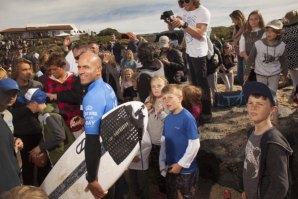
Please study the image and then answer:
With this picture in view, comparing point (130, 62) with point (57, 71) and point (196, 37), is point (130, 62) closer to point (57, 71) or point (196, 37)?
point (196, 37)

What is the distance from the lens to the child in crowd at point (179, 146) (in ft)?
10.8

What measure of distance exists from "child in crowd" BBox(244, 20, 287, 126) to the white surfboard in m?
2.08

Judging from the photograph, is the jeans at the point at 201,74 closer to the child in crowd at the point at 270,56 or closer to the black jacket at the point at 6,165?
the child in crowd at the point at 270,56

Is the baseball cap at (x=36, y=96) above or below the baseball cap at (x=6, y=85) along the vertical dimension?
below

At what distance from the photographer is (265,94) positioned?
8.30ft

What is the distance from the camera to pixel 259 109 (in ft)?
8.23

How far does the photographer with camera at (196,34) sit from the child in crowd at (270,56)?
712 mm

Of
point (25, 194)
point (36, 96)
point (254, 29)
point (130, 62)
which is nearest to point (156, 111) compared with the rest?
point (36, 96)

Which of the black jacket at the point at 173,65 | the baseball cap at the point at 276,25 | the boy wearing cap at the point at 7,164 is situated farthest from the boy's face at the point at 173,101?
the black jacket at the point at 173,65

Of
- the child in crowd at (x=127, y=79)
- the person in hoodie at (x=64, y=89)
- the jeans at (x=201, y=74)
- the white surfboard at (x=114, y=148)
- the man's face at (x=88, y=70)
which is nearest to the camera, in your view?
the man's face at (x=88, y=70)

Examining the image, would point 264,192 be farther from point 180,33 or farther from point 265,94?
point 180,33

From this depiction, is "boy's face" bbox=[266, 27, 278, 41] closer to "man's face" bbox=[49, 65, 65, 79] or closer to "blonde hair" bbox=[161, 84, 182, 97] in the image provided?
"blonde hair" bbox=[161, 84, 182, 97]

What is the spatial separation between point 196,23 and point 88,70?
218cm

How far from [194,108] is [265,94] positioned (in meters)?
1.72
